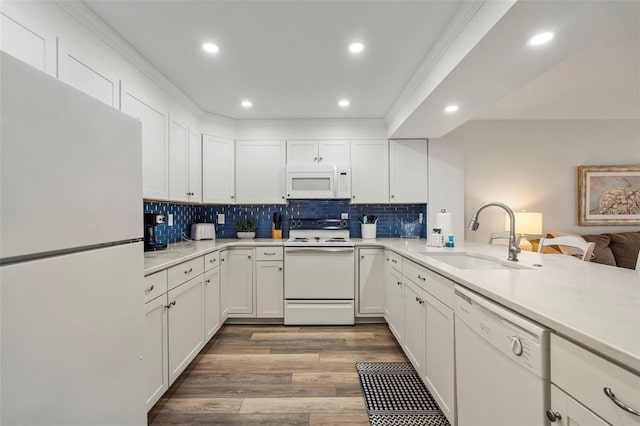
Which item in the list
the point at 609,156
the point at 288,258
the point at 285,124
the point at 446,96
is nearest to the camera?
the point at 446,96

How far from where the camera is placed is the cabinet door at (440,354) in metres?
1.42

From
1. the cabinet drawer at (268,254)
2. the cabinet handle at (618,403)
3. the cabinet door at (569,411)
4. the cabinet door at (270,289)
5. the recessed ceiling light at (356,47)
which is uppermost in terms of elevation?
the recessed ceiling light at (356,47)

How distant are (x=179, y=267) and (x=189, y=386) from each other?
0.87 meters

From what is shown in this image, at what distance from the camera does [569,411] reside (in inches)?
28.7

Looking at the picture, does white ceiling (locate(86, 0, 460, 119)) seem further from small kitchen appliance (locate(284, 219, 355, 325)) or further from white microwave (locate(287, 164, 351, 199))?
small kitchen appliance (locate(284, 219, 355, 325))

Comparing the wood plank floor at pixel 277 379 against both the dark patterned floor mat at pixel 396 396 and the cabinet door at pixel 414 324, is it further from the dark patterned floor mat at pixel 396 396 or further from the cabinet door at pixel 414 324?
the cabinet door at pixel 414 324

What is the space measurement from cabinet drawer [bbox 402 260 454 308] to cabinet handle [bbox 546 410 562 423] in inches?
24.8

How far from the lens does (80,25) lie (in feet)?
4.90

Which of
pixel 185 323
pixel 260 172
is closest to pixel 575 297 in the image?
pixel 185 323

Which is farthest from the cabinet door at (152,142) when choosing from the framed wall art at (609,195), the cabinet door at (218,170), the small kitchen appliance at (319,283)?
the framed wall art at (609,195)

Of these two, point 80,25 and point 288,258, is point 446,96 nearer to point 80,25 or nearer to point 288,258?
point 288,258

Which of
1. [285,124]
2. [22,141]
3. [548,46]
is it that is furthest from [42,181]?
[285,124]

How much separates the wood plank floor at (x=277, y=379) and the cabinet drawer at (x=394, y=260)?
0.75 m

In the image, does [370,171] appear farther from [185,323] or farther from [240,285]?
[185,323]
